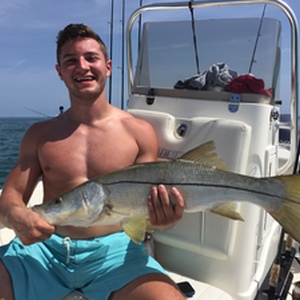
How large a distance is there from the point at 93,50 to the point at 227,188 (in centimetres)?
114

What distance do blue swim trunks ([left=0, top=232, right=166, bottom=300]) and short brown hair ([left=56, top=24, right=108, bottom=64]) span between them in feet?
3.62

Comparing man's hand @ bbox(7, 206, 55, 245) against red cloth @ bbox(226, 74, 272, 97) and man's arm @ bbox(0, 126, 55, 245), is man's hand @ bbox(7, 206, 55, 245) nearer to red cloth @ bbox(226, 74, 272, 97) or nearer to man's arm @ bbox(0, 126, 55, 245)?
man's arm @ bbox(0, 126, 55, 245)

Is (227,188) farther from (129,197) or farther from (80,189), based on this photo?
(80,189)

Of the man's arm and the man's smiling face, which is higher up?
the man's smiling face

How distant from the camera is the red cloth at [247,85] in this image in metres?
2.18

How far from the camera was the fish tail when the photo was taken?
4.95ft

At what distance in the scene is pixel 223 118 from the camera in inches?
86.8

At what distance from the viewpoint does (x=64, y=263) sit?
1.90 metres

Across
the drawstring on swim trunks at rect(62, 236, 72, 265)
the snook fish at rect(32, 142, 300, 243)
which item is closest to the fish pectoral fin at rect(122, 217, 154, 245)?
the snook fish at rect(32, 142, 300, 243)

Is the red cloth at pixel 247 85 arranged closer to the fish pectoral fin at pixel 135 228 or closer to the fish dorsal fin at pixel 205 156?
the fish dorsal fin at pixel 205 156

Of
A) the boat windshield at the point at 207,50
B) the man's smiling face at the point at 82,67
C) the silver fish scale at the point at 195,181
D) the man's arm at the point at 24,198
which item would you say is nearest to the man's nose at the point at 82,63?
the man's smiling face at the point at 82,67

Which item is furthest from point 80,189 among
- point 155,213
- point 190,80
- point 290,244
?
point 290,244

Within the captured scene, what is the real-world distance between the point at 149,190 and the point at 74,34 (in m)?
1.10

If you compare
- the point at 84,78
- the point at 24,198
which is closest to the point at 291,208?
the point at 84,78
